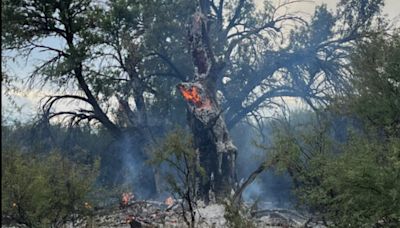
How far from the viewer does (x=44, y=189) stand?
11828mm

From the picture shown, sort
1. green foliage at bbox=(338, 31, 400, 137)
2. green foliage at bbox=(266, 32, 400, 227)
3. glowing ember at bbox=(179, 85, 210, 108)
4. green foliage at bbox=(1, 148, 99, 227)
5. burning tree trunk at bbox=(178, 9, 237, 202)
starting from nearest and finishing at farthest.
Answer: green foliage at bbox=(266, 32, 400, 227) → green foliage at bbox=(338, 31, 400, 137) → green foliage at bbox=(1, 148, 99, 227) → burning tree trunk at bbox=(178, 9, 237, 202) → glowing ember at bbox=(179, 85, 210, 108)

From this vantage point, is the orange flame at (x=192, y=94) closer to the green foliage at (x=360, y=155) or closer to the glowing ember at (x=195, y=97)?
the glowing ember at (x=195, y=97)

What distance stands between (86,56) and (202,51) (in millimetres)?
4833

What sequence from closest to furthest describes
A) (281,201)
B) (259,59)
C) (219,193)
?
(219,193) → (281,201) → (259,59)

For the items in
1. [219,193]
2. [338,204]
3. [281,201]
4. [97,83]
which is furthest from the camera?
[281,201]

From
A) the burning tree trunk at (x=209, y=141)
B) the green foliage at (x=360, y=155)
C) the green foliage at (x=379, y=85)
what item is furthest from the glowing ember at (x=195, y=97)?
the green foliage at (x=379, y=85)

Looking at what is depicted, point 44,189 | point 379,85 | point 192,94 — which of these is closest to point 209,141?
point 192,94

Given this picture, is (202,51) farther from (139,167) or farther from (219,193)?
(139,167)

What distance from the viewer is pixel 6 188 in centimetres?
1111

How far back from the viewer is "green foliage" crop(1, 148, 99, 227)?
11.3 meters

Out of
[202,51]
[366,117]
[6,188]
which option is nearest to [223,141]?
[202,51]

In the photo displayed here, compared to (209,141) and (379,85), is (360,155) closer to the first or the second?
(379,85)

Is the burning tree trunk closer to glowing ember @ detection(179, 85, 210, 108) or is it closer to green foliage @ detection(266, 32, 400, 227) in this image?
glowing ember @ detection(179, 85, 210, 108)

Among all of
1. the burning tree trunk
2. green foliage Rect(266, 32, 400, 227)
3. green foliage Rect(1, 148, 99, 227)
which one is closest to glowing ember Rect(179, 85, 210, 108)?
the burning tree trunk
